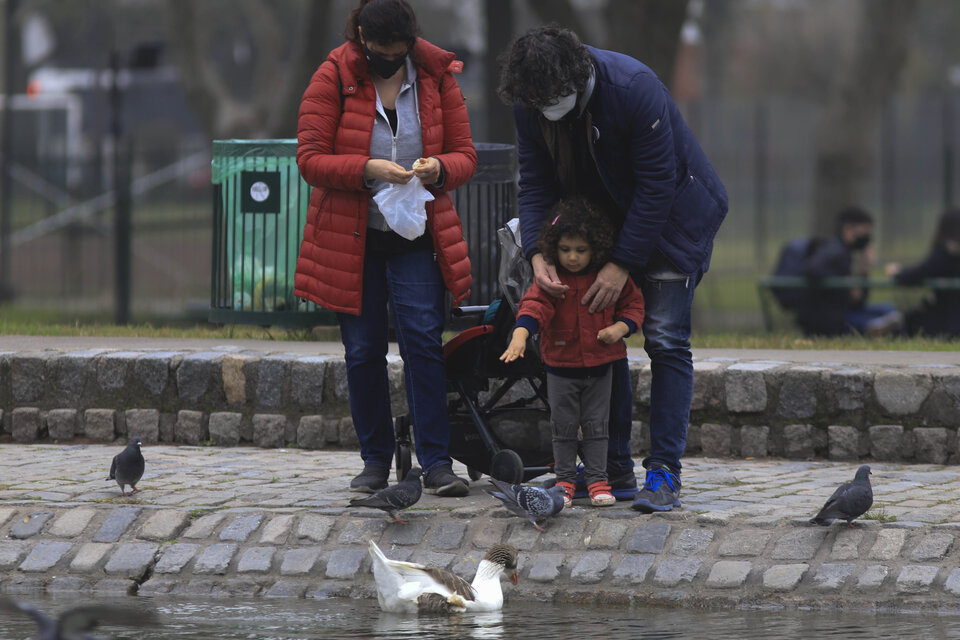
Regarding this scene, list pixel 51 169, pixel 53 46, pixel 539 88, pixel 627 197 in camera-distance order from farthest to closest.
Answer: pixel 53 46 → pixel 51 169 → pixel 627 197 → pixel 539 88

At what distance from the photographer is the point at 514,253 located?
635 centimetres

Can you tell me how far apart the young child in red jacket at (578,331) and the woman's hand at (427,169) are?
496 mm

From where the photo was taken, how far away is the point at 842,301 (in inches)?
496

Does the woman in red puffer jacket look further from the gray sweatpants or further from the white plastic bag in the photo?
the gray sweatpants

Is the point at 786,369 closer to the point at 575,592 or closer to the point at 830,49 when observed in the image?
the point at 575,592

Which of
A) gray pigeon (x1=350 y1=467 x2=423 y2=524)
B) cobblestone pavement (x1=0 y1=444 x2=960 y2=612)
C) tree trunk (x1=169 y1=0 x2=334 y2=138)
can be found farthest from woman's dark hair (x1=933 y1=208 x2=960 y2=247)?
tree trunk (x1=169 y1=0 x2=334 y2=138)

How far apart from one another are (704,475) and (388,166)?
2.28 metres

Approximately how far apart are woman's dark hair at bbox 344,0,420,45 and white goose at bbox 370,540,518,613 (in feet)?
6.41

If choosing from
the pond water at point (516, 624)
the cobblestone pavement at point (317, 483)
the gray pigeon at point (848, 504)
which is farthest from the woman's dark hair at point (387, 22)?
the gray pigeon at point (848, 504)

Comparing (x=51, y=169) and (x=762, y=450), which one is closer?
(x=762, y=450)

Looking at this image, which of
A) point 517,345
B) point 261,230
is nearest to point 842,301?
point 261,230

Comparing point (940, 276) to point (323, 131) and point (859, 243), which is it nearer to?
point (859, 243)

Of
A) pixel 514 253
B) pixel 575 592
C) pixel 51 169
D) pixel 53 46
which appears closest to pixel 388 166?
pixel 514 253

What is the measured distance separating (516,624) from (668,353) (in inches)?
53.2
